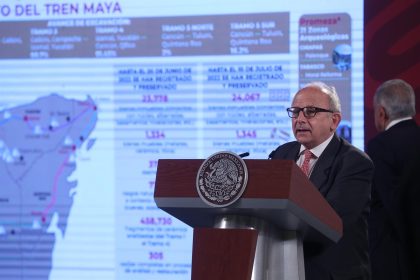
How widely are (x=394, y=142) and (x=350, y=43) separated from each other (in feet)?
2.40

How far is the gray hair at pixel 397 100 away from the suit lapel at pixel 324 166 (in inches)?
52.4

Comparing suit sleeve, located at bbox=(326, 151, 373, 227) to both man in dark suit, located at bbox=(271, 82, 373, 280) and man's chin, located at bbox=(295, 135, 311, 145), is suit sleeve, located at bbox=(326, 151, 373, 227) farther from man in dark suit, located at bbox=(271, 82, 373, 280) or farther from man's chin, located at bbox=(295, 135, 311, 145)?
man's chin, located at bbox=(295, 135, 311, 145)

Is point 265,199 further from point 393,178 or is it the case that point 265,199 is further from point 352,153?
point 393,178

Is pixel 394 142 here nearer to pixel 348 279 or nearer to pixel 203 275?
pixel 348 279

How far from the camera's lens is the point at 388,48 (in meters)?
4.24

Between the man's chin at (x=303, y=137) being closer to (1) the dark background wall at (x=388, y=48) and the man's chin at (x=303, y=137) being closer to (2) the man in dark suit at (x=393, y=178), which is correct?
(2) the man in dark suit at (x=393, y=178)

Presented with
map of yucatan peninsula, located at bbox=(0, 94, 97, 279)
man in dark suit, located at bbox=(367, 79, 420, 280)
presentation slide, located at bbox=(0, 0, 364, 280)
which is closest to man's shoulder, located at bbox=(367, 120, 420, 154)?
man in dark suit, located at bbox=(367, 79, 420, 280)

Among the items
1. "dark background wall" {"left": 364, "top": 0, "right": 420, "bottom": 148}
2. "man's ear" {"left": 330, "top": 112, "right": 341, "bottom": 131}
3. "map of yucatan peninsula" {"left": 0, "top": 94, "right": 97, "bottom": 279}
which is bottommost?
"map of yucatan peninsula" {"left": 0, "top": 94, "right": 97, "bottom": 279}

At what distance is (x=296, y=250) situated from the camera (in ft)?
6.77

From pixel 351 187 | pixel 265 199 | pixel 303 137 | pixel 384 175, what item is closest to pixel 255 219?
pixel 265 199

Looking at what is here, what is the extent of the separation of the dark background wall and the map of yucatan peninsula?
166 centimetres

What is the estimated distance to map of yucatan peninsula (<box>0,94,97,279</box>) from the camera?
448 cm

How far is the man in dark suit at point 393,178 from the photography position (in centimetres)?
375

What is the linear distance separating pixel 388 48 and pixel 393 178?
87 centimetres
